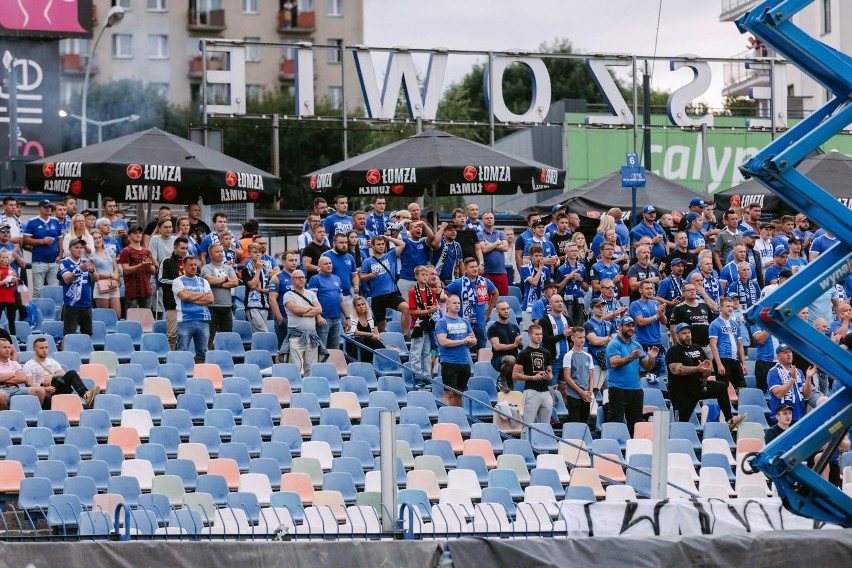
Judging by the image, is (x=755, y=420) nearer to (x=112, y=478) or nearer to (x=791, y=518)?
(x=791, y=518)

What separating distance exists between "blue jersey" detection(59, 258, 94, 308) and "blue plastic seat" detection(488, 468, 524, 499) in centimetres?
578

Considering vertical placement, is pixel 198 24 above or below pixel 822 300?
above

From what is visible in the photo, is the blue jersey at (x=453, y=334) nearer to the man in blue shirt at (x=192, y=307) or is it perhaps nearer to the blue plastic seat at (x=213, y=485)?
the man in blue shirt at (x=192, y=307)

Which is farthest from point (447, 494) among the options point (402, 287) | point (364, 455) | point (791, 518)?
point (402, 287)

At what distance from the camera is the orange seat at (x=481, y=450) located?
15766 millimetres

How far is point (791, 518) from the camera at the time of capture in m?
10.8

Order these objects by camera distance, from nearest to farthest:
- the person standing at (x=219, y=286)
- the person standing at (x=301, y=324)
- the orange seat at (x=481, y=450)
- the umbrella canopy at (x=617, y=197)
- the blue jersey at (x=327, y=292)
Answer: the orange seat at (x=481, y=450), the person standing at (x=301, y=324), the person standing at (x=219, y=286), the blue jersey at (x=327, y=292), the umbrella canopy at (x=617, y=197)

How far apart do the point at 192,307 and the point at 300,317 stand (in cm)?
132

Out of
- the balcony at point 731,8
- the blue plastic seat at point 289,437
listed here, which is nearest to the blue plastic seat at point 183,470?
the blue plastic seat at point 289,437

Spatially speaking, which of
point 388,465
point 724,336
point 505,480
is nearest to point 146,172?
point 505,480

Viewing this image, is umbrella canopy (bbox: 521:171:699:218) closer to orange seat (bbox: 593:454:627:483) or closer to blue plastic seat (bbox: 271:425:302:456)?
orange seat (bbox: 593:454:627:483)

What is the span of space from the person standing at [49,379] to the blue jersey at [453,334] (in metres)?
4.13

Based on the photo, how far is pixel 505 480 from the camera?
14.8m

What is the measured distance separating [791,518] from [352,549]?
3.48m
